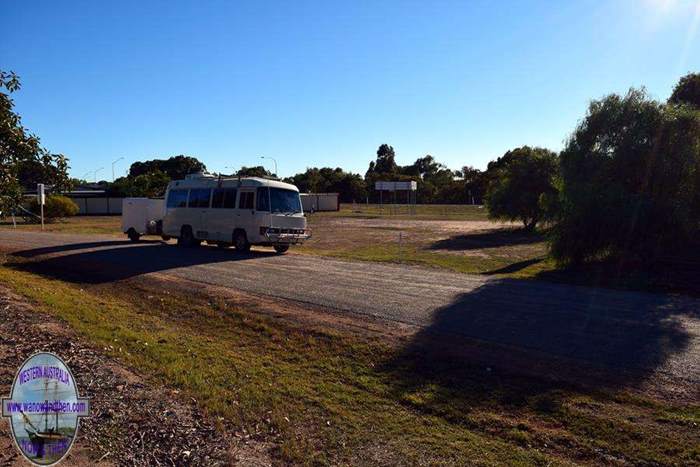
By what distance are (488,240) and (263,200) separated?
50.4ft

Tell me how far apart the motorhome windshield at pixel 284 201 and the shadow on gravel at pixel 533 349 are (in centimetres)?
1097

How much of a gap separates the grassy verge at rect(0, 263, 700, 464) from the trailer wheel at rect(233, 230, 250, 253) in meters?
11.8

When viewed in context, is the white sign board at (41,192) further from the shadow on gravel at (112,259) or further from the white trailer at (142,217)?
the white trailer at (142,217)

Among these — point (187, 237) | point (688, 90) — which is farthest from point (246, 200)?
point (688, 90)

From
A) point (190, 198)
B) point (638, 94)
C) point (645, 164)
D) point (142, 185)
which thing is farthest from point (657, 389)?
point (142, 185)

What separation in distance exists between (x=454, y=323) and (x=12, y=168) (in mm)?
7700

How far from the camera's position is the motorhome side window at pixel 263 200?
2066cm

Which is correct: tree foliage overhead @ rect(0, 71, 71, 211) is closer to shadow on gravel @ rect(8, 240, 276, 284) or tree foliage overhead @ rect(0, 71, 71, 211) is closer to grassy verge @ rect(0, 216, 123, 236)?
shadow on gravel @ rect(8, 240, 276, 284)

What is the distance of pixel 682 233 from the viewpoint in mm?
15320

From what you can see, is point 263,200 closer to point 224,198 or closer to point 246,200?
point 246,200

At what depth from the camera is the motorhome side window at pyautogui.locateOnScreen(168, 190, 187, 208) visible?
78.6 ft

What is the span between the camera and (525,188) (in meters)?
36.4

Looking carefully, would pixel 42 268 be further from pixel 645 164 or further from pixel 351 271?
pixel 645 164

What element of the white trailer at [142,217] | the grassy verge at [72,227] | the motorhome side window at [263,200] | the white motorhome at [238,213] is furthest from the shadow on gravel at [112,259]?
the grassy verge at [72,227]
